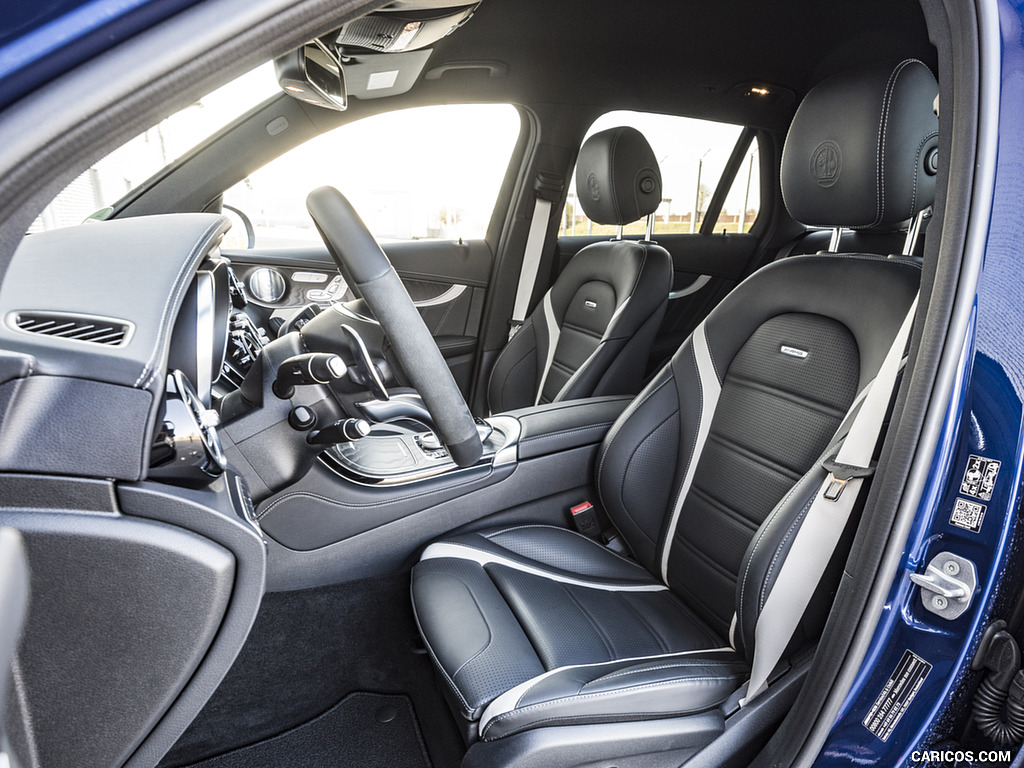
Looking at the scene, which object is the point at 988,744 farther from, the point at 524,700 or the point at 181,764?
the point at 181,764

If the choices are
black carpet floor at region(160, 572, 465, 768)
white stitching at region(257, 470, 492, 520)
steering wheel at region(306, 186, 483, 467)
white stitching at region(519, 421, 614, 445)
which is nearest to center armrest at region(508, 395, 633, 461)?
white stitching at region(519, 421, 614, 445)

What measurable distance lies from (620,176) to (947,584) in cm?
162

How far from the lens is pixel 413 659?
147cm

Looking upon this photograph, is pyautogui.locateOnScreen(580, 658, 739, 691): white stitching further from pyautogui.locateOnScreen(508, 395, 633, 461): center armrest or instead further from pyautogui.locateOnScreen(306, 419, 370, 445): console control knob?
pyautogui.locateOnScreen(508, 395, 633, 461): center armrest

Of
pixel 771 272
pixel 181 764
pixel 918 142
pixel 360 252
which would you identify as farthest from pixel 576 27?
pixel 181 764

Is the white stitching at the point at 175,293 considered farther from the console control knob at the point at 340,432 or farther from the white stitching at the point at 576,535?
the white stitching at the point at 576,535

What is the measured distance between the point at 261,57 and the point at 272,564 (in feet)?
3.61

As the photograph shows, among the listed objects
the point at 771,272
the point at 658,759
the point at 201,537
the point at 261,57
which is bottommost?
the point at 658,759

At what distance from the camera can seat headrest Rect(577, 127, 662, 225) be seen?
2107 mm

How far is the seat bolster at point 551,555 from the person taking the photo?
133 centimetres

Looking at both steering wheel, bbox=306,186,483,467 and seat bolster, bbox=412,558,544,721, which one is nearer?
steering wheel, bbox=306,186,483,467

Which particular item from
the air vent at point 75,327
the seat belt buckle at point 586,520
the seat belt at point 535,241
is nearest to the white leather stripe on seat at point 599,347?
the seat belt buckle at point 586,520

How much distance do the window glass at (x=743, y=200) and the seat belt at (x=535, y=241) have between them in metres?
0.86

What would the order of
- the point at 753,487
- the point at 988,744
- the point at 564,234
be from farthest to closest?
the point at 564,234, the point at 753,487, the point at 988,744
